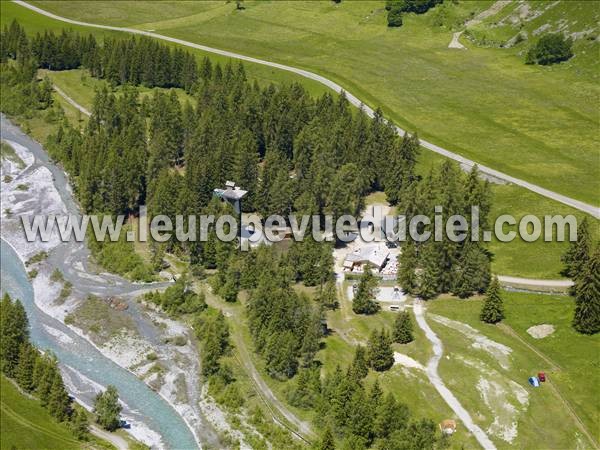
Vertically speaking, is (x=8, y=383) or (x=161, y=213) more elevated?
(x=161, y=213)

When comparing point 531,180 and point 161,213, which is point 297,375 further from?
point 531,180

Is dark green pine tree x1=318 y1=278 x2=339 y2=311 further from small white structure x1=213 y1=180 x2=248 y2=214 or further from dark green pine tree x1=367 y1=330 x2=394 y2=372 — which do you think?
small white structure x1=213 y1=180 x2=248 y2=214

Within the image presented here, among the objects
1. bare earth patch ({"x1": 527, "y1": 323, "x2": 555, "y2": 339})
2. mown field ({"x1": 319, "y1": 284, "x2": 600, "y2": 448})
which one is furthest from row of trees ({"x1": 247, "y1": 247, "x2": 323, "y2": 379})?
bare earth patch ({"x1": 527, "y1": 323, "x2": 555, "y2": 339})

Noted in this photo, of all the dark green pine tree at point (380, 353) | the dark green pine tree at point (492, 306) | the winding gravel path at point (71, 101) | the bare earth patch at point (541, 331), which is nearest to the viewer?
the dark green pine tree at point (380, 353)

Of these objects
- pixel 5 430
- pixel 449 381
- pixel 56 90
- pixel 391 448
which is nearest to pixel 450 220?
pixel 449 381

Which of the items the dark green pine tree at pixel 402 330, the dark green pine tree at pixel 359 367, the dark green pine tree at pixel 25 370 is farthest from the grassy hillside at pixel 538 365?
the dark green pine tree at pixel 25 370

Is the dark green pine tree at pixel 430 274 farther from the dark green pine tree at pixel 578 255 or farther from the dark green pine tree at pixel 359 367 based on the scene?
the dark green pine tree at pixel 359 367

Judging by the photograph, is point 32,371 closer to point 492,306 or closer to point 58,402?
point 58,402
